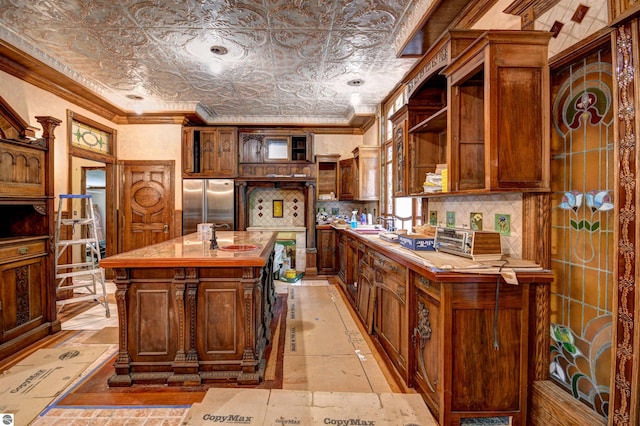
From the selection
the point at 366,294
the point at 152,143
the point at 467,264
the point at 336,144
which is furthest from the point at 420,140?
the point at 152,143

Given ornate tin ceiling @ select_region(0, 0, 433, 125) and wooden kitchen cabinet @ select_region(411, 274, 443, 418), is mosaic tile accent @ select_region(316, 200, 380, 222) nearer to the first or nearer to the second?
ornate tin ceiling @ select_region(0, 0, 433, 125)

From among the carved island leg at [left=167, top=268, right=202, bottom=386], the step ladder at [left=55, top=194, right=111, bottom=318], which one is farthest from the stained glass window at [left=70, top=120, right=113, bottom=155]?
the carved island leg at [left=167, top=268, right=202, bottom=386]

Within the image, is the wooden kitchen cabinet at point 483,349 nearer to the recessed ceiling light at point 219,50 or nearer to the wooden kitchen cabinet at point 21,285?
the recessed ceiling light at point 219,50

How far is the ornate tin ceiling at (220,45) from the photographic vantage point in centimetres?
277

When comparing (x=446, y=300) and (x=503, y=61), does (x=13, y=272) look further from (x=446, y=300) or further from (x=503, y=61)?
(x=503, y=61)

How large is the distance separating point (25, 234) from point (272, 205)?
153 inches

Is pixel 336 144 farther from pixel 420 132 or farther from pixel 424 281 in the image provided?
pixel 424 281

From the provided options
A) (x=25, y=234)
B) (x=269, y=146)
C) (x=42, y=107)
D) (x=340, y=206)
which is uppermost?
(x=42, y=107)

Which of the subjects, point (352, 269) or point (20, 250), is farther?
point (352, 269)

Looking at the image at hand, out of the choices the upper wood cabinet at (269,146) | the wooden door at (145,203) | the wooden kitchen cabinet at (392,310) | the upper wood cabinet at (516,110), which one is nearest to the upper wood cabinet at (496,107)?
the upper wood cabinet at (516,110)

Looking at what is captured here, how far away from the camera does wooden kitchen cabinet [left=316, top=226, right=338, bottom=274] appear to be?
600 centimetres

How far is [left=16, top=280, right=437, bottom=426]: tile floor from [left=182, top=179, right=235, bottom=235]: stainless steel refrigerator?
2553mm

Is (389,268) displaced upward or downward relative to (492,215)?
downward

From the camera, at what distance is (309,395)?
2154mm
